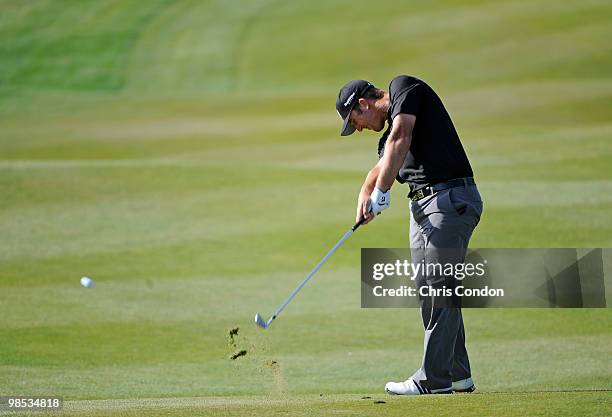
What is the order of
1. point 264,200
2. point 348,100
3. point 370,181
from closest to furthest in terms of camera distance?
point 348,100
point 370,181
point 264,200

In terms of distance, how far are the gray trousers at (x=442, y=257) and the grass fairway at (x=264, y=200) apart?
13.5 inches

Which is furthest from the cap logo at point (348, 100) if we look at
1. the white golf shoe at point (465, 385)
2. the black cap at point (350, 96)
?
the white golf shoe at point (465, 385)

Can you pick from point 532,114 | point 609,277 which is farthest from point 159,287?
point 532,114

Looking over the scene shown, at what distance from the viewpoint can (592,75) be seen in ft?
90.3

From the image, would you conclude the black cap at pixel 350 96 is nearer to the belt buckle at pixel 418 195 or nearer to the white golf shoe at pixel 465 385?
the belt buckle at pixel 418 195

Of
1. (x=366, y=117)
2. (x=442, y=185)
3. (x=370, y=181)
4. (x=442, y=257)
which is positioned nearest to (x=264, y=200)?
(x=370, y=181)

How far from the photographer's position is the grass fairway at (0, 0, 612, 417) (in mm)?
8289

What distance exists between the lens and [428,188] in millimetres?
6898

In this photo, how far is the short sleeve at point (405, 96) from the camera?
21.9 feet

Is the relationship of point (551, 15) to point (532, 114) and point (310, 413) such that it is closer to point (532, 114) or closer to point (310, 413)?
point (532, 114)

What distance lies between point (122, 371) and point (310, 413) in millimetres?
2999

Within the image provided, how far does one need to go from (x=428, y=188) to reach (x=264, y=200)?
792 cm

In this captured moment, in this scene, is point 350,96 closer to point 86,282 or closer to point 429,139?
point 429,139

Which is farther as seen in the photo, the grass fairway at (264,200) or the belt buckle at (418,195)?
the grass fairway at (264,200)
